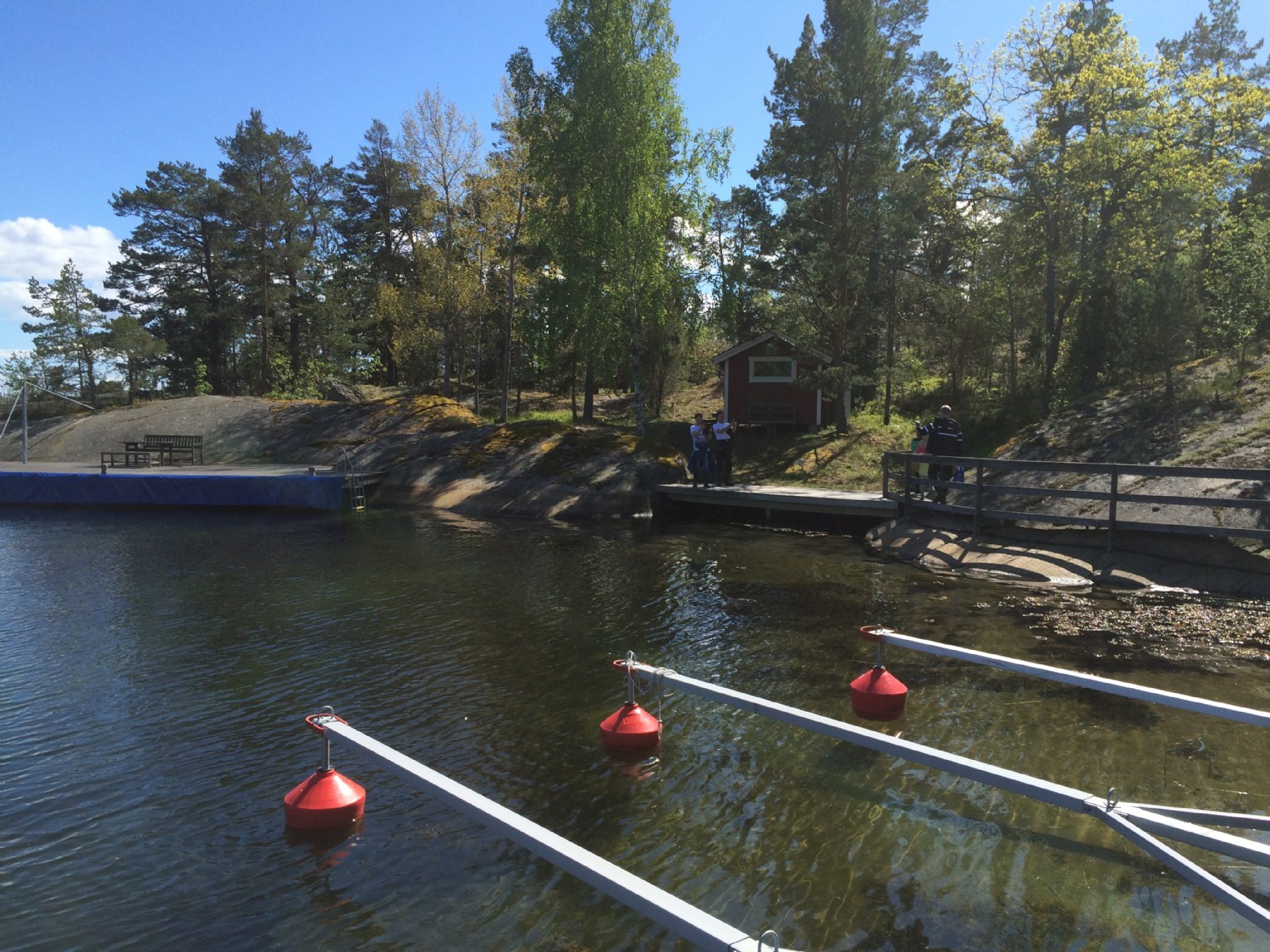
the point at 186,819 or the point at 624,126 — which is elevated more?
the point at 624,126

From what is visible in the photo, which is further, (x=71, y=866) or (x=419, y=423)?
(x=419, y=423)

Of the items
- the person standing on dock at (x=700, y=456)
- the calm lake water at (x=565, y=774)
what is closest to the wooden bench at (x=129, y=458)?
the calm lake water at (x=565, y=774)

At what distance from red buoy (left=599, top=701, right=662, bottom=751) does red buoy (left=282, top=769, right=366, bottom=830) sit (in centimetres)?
207

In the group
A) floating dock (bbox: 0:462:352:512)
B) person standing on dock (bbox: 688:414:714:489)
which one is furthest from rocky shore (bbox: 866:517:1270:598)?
floating dock (bbox: 0:462:352:512)

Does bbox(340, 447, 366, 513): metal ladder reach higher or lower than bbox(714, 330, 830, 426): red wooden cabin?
lower

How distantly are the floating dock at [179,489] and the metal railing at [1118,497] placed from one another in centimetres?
1643

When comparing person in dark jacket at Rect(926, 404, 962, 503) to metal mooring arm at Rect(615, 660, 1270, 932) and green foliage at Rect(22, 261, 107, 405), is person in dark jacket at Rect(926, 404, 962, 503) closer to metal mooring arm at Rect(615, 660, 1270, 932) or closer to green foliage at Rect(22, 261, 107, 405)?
metal mooring arm at Rect(615, 660, 1270, 932)

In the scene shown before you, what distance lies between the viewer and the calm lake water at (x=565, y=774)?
4.56 meters

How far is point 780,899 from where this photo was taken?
4691mm

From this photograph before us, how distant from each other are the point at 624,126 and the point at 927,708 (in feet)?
76.2

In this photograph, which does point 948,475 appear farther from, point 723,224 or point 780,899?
point 723,224

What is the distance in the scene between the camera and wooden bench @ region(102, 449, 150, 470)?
89.8ft

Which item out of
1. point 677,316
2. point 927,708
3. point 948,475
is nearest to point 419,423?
point 677,316

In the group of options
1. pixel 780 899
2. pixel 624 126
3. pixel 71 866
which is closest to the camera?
pixel 780 899
